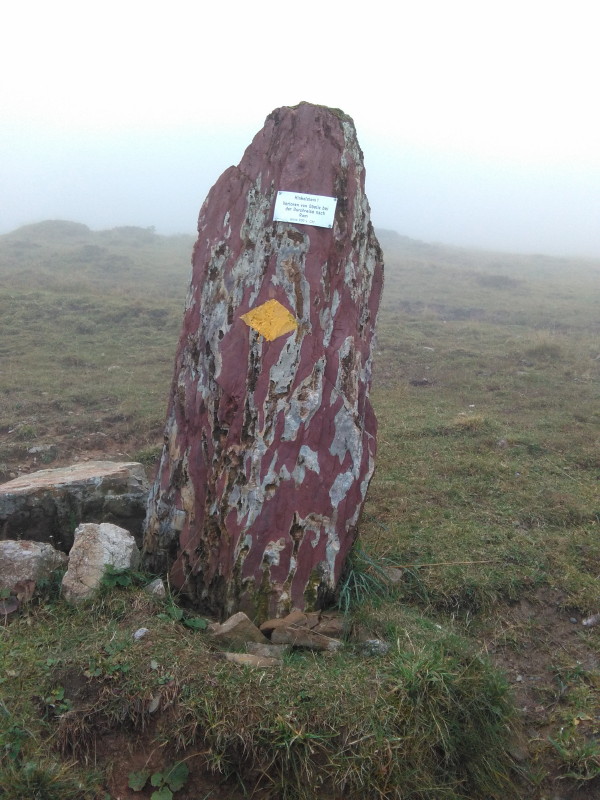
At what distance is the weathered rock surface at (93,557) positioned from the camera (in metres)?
3.10

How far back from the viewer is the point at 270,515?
10.3 feet

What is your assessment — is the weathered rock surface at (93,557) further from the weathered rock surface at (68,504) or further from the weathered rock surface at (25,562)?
the weathered rock surface at (68,504)

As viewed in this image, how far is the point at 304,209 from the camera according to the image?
3.58 meters

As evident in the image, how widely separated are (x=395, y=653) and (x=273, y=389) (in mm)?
1401

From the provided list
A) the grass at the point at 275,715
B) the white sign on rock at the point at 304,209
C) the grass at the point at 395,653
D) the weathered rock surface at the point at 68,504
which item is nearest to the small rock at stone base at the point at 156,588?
the grass at the point at 395,653

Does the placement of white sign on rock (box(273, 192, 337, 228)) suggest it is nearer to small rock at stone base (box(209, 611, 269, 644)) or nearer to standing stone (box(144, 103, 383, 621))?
standing stone (box(144, 103, 383, 621))

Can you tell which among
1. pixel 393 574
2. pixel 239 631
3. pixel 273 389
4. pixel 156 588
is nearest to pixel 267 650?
pixel 239 631

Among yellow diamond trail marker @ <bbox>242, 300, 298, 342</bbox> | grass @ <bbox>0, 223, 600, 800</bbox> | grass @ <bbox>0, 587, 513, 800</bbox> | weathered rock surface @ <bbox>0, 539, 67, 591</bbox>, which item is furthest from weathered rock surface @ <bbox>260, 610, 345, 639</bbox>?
yellow diamond trail marker @ <bbox>242, 300, 298, 342</bbox>

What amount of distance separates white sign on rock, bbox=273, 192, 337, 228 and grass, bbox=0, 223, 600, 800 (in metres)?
1.91

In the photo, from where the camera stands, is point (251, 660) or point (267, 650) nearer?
point (251, 660)

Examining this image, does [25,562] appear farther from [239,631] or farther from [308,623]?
[308,623]

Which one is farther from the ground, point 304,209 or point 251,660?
point 304,209

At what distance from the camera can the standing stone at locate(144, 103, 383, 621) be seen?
3.18 metres

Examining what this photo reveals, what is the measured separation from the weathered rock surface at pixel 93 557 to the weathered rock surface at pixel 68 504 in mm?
545
